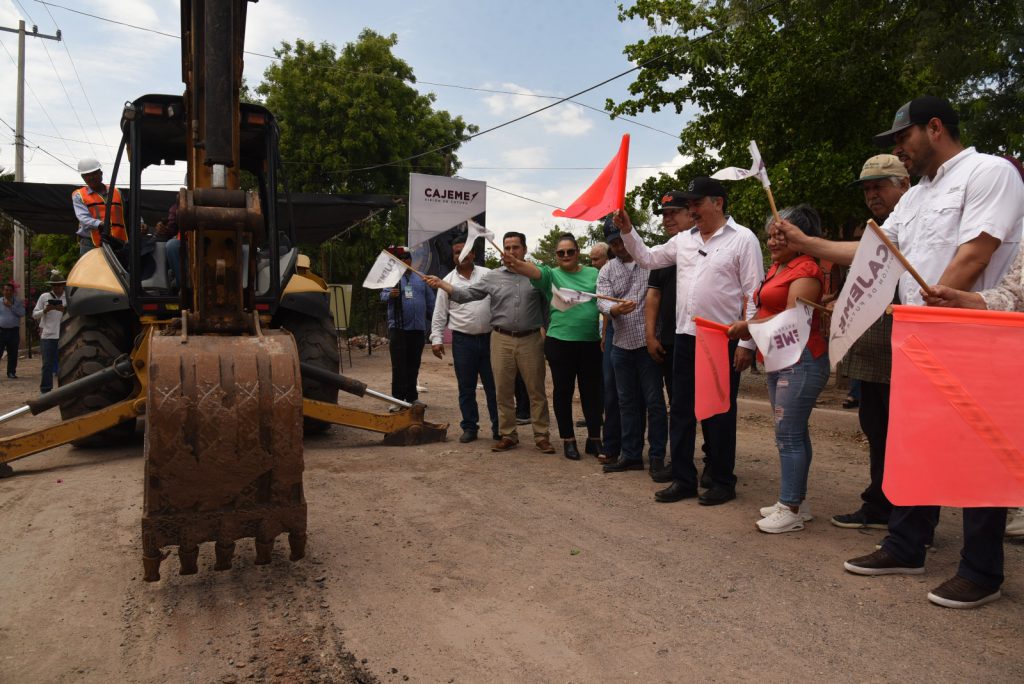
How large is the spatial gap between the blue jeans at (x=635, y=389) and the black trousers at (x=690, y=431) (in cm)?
63

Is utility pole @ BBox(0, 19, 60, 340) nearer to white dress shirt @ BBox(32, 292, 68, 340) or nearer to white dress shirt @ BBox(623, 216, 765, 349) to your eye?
white dress shirt @ BBox(32, 292, 68, 340)

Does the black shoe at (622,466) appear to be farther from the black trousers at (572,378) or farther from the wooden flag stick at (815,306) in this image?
the wooden flag stick at (815,306)

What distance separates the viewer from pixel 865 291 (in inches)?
146

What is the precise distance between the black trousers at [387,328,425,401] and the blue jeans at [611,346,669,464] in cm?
374

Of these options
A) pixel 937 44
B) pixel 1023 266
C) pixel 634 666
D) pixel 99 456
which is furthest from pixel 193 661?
pixel 937 44

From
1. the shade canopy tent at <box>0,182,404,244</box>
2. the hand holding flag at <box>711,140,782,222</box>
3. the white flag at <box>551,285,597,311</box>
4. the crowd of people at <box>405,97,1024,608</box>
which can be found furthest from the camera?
the shade canopy tent at <box>0,182,404,244</box>

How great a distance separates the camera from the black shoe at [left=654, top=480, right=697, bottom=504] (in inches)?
225

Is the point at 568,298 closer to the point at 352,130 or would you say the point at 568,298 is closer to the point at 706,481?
the point at 706,481

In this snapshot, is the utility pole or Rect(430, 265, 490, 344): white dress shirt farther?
the utility pole

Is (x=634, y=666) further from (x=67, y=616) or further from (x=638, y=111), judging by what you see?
(x=638, y=111)

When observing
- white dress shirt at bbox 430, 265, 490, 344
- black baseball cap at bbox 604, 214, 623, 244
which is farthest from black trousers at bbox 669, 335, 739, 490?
white dress shirt at bbox 430, 265, 490, 344

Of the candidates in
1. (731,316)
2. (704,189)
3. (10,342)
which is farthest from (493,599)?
(10,342)

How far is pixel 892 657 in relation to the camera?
10.6 ft

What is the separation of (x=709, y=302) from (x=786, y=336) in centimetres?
101
